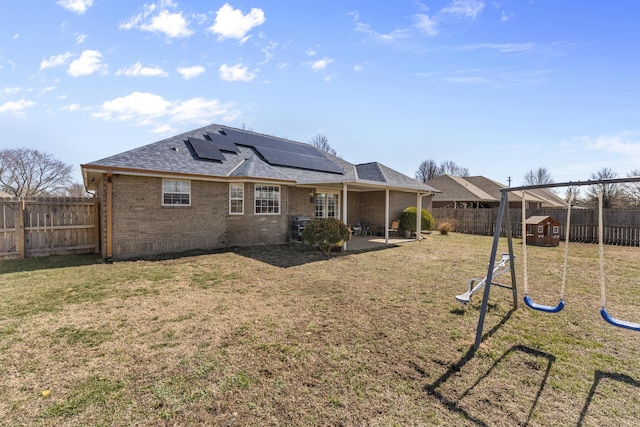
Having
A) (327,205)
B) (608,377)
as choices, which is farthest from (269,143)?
(608,377)

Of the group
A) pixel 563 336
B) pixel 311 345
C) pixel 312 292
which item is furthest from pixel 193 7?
pixel 563 336

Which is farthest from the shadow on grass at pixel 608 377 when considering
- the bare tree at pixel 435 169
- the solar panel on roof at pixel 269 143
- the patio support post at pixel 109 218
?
the bare tree at pixel 435 169

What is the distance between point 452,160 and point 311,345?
2637 inches

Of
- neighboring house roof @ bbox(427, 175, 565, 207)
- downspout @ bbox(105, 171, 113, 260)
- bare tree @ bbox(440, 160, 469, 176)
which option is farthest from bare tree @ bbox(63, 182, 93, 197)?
bare tree @ bbox(440, 160, 469, 176)

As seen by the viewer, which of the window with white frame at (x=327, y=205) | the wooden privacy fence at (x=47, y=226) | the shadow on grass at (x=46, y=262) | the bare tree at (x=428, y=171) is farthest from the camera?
the bare tree at (x=428, y=171)

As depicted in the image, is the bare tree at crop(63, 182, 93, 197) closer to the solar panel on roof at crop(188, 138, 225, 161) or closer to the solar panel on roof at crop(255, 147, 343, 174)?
the solar panel on roof at crop(188, 138, 225, 161)

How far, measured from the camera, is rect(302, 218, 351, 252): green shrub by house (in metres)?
10.5

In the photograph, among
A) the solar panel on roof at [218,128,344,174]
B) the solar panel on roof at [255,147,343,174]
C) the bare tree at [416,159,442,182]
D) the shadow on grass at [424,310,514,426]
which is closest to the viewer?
the shadow on grass at [424,310,514,426]

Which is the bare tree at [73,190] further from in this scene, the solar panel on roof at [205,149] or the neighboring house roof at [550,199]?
the neighboring house roof at [550,199]

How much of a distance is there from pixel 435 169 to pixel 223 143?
5559 cm

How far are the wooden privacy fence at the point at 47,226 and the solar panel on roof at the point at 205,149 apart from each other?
161 inches

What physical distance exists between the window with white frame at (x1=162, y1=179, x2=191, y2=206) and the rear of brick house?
34 mm

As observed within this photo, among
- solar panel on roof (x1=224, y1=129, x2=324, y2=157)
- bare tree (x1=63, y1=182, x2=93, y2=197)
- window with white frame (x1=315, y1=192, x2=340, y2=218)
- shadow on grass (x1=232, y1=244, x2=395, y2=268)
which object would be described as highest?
solar panel on roof (x1=224, y1=129, x2=324, y2=157)

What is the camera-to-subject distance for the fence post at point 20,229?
8891 millimetres
